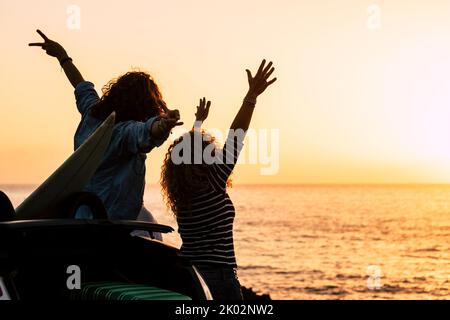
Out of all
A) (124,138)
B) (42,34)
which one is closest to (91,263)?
(124,138)

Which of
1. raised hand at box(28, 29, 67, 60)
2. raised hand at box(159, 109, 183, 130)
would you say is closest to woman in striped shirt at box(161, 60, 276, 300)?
raised hand at box(159, 109, 183, 130)

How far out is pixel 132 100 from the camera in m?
6.17

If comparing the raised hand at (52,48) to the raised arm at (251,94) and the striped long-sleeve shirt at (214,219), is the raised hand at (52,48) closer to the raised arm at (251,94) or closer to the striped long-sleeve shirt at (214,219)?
the raised arm at (251,94)

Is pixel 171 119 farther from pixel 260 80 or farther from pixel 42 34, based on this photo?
pixel 42 34

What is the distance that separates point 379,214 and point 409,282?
66.2 meters

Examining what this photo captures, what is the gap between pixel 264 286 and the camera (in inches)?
1797

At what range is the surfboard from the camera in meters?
4.56

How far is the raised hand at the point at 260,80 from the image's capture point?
594 centimetres

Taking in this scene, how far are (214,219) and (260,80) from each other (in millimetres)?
1168

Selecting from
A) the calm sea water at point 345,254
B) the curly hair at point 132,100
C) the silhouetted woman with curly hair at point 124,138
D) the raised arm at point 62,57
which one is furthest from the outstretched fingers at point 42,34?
the calm sea water at point 345,254

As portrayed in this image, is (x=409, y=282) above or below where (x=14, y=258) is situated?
below

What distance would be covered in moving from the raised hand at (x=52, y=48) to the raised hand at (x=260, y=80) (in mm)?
1822
